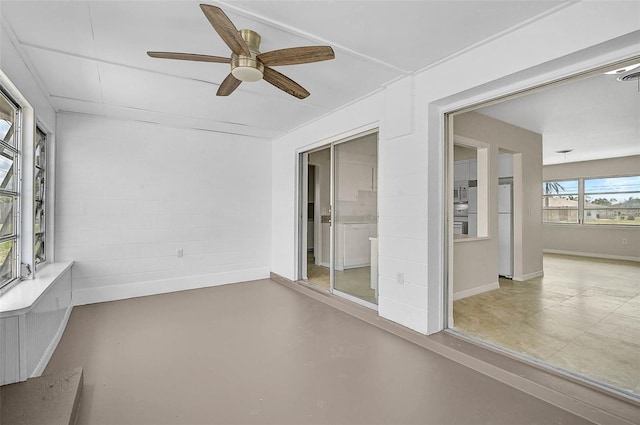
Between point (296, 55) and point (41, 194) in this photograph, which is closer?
point (296, 55)

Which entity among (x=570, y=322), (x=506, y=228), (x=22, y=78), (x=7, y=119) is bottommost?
(x=570, y=322)

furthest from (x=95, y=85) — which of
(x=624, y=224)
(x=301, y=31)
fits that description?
(x=624, y=224)

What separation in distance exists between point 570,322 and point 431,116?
260cm

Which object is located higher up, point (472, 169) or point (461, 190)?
point (472, 169)

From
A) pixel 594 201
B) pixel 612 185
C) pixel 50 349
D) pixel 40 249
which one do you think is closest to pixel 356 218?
pixel 50 349

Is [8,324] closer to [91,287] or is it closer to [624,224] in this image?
[91,287]

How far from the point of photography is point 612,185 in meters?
6.82

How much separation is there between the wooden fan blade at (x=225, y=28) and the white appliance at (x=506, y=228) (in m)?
4.89

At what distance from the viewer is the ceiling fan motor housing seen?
2.11 meters

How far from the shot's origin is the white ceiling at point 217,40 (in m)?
1.97

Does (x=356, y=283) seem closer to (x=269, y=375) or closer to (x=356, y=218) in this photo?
(x=356, y=218)

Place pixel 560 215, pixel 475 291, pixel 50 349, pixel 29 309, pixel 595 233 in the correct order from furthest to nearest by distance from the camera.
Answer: pixel 560 215 < pixel 595 233 < pixel 475 291 < pixel 50 349 < pixel 29 309

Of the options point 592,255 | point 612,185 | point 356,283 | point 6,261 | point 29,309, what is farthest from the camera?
point 592,255

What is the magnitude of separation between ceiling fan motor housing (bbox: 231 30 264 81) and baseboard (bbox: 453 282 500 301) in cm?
347
